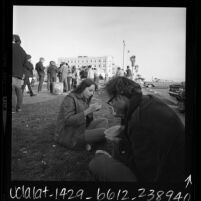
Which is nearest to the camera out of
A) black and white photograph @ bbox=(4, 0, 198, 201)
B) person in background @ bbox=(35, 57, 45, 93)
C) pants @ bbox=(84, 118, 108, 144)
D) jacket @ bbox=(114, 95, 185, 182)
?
jacket @ bbox=(114, 95, 185, 182)

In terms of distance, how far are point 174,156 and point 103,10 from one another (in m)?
1.73

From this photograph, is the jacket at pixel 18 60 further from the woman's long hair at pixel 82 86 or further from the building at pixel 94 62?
the woman's long hair at pixel 82 86

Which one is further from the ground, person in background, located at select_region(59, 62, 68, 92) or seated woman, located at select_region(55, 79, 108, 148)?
person in background, located at select_region(59, 62, 68, 92)

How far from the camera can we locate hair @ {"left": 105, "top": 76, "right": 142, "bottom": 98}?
2986mm

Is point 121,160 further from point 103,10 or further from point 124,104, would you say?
point 103,10

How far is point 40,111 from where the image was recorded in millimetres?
3107

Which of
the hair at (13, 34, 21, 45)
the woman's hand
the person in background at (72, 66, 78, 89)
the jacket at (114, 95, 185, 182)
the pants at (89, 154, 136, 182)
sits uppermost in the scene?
the hair at (13, 34, 21, 45)

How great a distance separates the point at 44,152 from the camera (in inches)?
120

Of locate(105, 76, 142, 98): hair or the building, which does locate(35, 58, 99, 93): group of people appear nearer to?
the building

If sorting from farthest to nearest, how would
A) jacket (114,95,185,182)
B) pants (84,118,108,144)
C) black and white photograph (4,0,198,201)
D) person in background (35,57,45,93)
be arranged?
1. person in background (35,57,45,93)
2. pants (84,118,108,144)
3. black and white photograph (4,0,198,201)
4. jacket (114,95,185,182)

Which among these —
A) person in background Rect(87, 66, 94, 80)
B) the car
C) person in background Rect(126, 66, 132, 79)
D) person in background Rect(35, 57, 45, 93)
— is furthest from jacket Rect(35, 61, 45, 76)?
the car

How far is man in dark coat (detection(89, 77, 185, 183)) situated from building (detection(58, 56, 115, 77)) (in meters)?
0.19

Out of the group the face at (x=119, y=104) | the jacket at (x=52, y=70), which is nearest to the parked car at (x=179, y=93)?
the face at (x=119, y=104)

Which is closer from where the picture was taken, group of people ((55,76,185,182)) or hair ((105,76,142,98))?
group of people ((55,76,185,182))
